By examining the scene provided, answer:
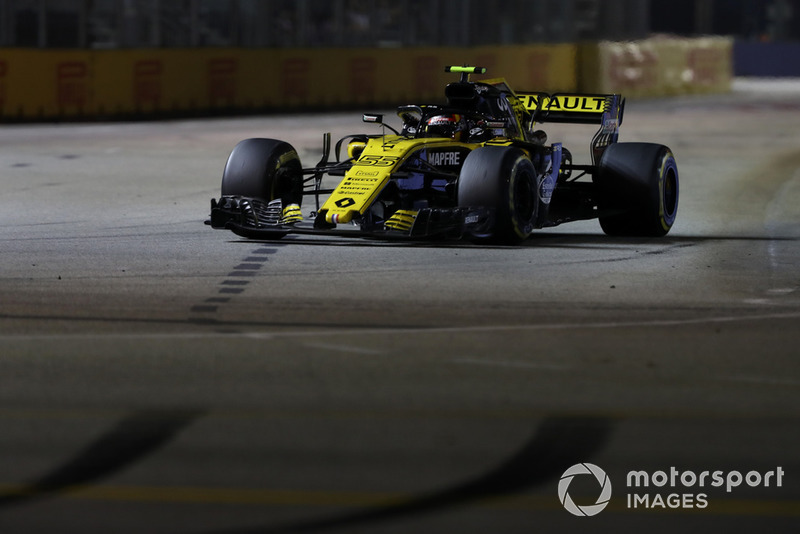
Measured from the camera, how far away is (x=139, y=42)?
3195 centimetres

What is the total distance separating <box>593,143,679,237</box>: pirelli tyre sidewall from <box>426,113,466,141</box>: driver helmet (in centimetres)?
126

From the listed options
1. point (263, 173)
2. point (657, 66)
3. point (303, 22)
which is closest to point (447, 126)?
point (263, 173)

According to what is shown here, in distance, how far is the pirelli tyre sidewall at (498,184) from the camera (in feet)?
39.3

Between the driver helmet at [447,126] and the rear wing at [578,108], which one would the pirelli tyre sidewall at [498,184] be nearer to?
the driver helmet at [447,126]

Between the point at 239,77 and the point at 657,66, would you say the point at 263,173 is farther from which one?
the point at 657,66

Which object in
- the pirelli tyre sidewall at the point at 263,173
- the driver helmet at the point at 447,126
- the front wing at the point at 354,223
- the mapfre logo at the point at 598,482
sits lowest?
the mapfre logo at the point at 598,482

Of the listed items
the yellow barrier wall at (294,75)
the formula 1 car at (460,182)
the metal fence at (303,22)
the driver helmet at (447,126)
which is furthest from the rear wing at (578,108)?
the metal fence at (303,22)

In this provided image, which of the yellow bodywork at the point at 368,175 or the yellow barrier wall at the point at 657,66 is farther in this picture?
the yellow barrier wall at the point at 657,66

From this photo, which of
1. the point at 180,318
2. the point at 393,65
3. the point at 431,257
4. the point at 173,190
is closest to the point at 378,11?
the point at 393,65

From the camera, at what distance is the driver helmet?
13.1 metres

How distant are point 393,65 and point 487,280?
25.9 m

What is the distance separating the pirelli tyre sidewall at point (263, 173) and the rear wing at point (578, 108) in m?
2.25

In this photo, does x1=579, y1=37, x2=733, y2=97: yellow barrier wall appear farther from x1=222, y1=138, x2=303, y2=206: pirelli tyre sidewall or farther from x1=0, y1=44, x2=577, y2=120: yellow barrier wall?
x1=222, y1=138, x2=303, y2=206: pirelli tyre sidewall

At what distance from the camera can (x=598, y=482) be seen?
230 inches
